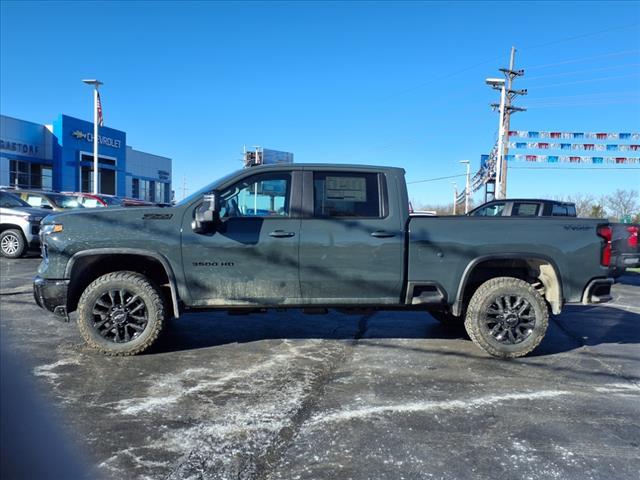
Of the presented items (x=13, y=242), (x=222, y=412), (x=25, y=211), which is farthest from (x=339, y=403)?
(x=13, y=242)

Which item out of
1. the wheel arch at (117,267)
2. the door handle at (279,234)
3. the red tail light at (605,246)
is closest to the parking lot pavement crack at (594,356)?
the red tail light at (605,246)

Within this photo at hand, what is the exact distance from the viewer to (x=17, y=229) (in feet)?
41.4

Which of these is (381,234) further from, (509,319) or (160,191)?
(160,191)

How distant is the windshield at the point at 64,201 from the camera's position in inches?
581

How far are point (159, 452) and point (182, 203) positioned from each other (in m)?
2.69

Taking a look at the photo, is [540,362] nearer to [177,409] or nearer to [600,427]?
[600,427]

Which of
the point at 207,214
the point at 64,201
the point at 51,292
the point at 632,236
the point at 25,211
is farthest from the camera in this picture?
the point at 64,201

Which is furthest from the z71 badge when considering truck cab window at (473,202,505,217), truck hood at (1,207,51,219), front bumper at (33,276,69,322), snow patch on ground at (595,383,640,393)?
truck cab window at (473,202,505,217)

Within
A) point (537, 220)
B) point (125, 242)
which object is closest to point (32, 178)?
point (125, 242)

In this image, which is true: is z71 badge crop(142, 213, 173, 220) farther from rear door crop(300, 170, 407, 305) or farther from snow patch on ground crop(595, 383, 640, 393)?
snow patch on ground crop(595, 383, 640, 393)

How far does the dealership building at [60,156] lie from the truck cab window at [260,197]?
29.9m

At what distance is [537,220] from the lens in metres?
5.29

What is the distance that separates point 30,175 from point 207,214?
34.1 m

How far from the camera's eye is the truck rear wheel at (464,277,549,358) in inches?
206
